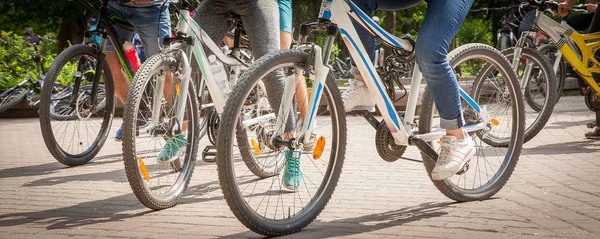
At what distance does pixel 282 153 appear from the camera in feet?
15.7

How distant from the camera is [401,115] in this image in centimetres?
513

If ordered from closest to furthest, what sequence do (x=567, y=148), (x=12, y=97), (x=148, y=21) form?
(x=148, y=21), (x=567, y=148), (x=12, y=97)

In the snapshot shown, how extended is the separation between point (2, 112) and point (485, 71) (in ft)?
29.3

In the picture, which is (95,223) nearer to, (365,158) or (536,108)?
(365,158)

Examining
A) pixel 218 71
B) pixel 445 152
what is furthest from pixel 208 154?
pixel 445 152

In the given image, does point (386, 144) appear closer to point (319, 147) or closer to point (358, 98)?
point (358, 98)

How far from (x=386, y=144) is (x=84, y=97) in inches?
127

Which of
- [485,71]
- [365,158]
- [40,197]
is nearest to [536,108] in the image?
[365,158]

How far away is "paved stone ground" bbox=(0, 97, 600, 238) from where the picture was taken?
4.65 meters

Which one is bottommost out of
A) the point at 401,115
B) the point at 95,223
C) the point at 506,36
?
the point at 95,223

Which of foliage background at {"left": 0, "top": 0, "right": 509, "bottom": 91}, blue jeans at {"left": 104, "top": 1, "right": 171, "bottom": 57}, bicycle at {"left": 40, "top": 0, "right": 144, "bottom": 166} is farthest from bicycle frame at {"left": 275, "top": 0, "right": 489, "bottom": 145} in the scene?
foliage background at {"left": 0, "top": 0, "right": 509, "bottom": 91}

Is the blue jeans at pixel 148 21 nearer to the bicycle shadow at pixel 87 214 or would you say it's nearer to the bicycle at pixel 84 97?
the bicycle at pixel 84 97

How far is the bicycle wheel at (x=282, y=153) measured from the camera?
4145 millimetres

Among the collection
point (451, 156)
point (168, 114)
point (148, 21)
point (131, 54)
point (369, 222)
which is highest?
point (148, 21)
